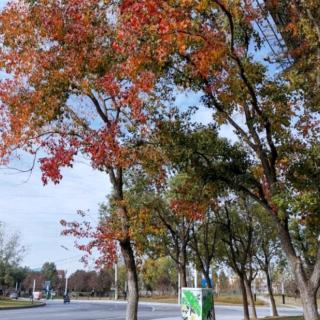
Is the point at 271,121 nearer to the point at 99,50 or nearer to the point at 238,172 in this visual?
the point at 238,172

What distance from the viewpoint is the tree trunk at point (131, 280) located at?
14.5m

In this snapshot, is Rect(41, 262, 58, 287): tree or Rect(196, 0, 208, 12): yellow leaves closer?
Rect(196, 0, 208, 12): yellow leaves

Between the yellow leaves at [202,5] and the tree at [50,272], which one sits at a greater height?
the tree at [50,272]

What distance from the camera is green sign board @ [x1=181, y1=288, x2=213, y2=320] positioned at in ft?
49.3

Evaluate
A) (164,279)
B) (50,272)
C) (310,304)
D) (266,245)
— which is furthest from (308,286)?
(50,272)

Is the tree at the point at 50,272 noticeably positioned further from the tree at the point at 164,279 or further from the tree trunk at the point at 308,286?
the tree trunk at the point at 308,286

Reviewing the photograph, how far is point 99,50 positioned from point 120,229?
4940mm

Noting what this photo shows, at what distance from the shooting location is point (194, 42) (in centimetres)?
1086

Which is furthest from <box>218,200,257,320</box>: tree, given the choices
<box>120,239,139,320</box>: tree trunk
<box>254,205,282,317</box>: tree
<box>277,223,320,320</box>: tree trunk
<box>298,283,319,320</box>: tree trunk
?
<box>298,283,319,320</box>: tree trunk

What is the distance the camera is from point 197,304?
15109 millimetres

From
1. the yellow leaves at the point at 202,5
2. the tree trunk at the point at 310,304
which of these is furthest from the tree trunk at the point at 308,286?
the yellow leaves at the point at 202,5

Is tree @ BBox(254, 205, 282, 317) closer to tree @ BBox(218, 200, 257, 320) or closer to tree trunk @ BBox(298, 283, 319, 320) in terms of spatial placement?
tree @ BBox(218, 200, 257, 320)

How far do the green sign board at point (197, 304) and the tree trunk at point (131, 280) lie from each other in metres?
1.64

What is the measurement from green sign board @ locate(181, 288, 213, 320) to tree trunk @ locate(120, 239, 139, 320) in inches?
64.5
